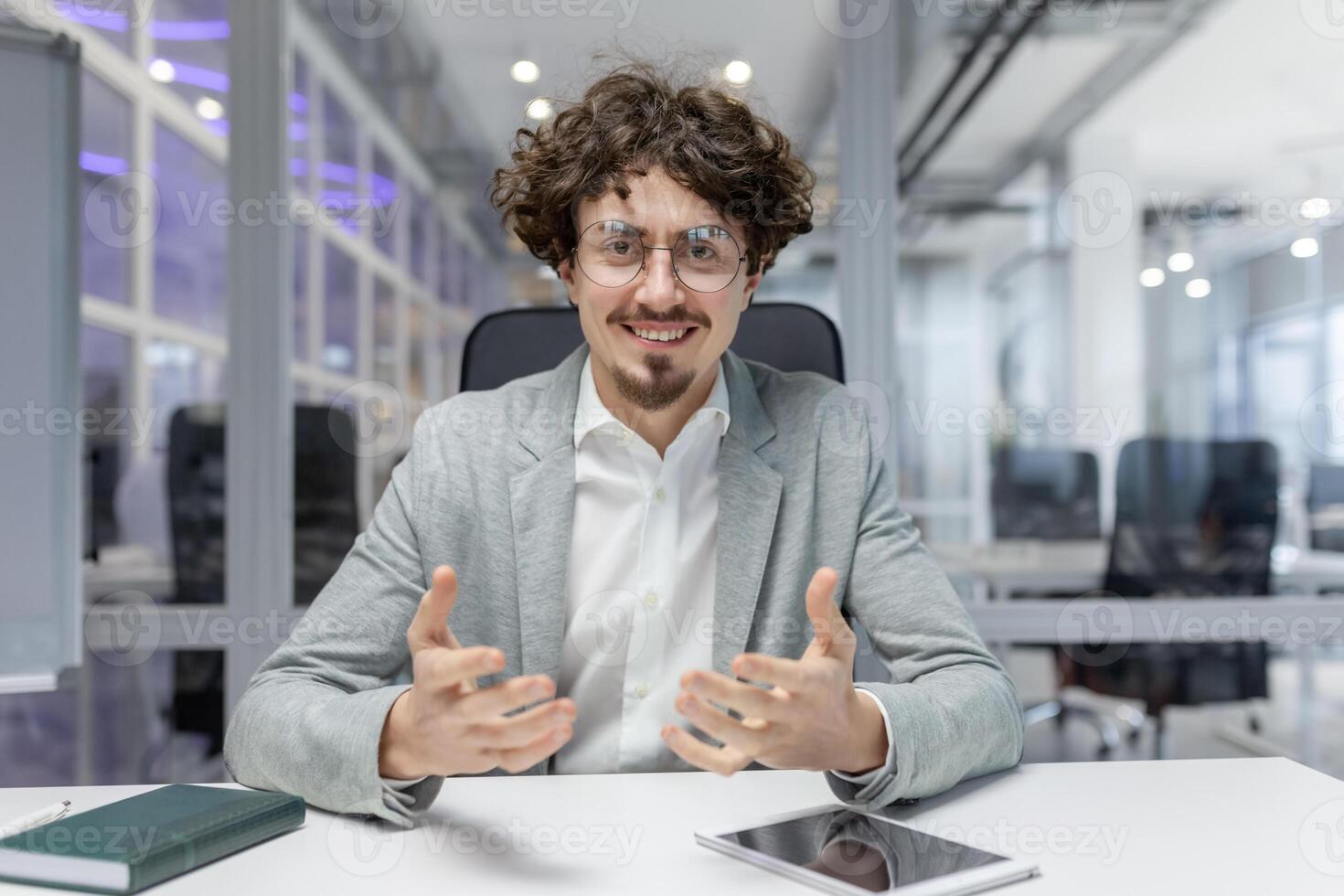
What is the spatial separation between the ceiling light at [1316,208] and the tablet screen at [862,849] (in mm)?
2154

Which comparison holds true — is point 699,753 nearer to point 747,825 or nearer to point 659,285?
point 747,825

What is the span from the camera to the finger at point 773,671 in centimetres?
82

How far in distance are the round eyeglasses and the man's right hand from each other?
581 mm

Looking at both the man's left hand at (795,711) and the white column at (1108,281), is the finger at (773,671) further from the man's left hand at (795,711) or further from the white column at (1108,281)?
the white column at (1108,281)

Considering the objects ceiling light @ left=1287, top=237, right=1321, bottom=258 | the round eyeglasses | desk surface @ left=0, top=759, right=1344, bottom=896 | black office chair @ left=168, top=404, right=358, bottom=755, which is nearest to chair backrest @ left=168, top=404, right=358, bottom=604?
black office chair @ left=168, top=404, right=358, bottom=755

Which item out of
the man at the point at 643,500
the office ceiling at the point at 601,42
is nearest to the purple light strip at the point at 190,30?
the office ceiling at the point at 601,42

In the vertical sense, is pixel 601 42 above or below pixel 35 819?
above

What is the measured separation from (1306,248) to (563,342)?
184 cm

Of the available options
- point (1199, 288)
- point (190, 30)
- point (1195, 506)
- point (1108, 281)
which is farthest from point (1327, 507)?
point (190, 30)

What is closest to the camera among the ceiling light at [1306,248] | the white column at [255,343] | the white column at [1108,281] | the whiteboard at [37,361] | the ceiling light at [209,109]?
the whiteboard at [37,361]

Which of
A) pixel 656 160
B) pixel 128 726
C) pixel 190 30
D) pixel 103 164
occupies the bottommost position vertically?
pixel 128 726

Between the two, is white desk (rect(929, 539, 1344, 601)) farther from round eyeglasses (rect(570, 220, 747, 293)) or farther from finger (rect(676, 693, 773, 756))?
finger (rect(676, 693, 773, 756))

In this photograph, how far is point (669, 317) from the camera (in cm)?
135

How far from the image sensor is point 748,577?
4.33ft
